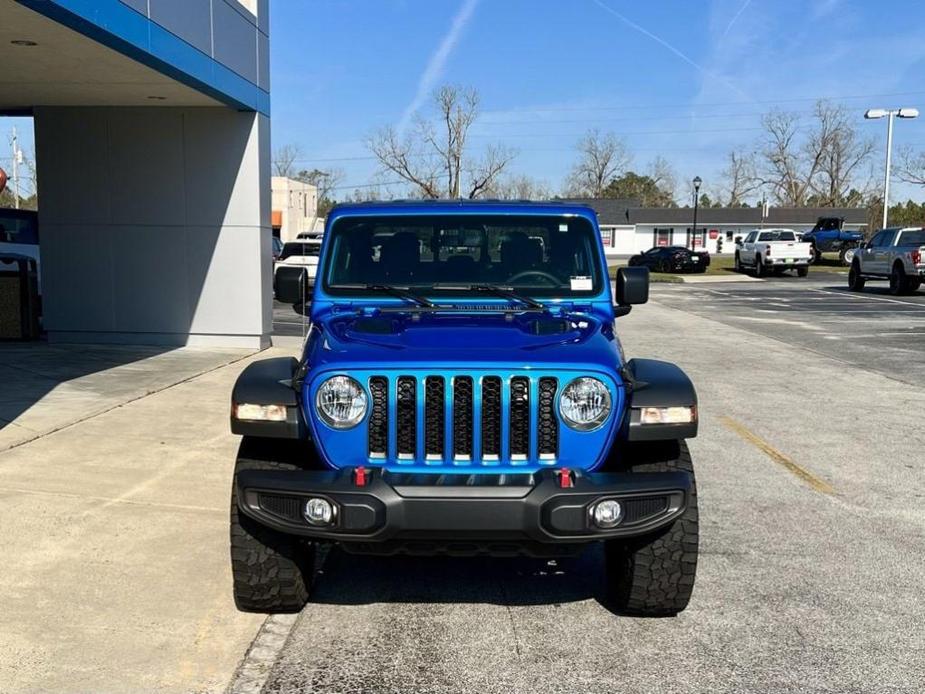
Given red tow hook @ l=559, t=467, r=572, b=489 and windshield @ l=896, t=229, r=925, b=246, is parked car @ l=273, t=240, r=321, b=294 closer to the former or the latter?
windshield @ l=896, t=229, r=925, b=246

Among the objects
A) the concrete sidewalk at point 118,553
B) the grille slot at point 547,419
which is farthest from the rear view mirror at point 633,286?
the concrete sidewalk at point 118,553

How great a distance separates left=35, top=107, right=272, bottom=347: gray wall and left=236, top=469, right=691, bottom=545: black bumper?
981 centimetres

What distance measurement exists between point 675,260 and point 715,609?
4045 cm

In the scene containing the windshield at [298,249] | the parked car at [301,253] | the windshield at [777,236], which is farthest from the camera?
the windshield at [777,236]

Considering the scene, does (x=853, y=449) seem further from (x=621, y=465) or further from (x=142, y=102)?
(x=142, y=102)

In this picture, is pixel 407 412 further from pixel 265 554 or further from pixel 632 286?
pixel 632 286

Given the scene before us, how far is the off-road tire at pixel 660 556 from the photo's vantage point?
392 cm

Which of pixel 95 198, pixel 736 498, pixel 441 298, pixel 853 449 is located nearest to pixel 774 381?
pixel 853 449

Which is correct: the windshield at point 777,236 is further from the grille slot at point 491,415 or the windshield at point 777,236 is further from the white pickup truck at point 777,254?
the grille slot at point 491,415

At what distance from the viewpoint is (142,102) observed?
1245cm

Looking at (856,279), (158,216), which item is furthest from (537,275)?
(856,279)

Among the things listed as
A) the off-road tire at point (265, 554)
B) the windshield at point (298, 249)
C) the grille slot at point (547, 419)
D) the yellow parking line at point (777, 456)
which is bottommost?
the yellow parking line at point (777, 456)

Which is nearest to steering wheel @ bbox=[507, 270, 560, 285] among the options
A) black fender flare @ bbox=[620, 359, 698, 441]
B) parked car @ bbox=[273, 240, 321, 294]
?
black fender flare @ bbox=[620, 359, 698, 441]

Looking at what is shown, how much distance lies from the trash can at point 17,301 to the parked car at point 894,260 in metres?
22.8
